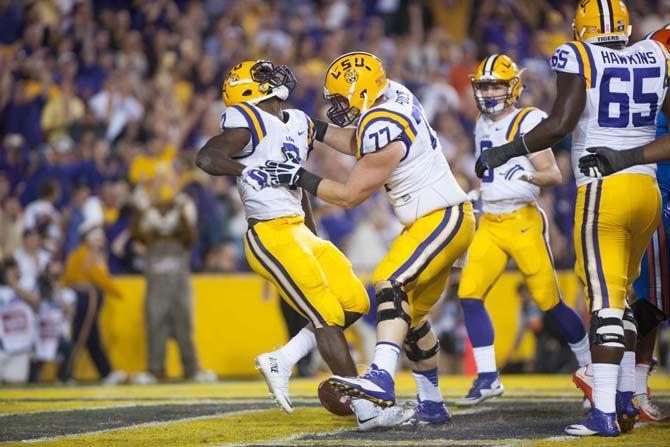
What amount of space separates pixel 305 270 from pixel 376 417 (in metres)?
0.89

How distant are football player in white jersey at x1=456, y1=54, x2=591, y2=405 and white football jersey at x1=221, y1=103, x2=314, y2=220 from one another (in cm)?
163

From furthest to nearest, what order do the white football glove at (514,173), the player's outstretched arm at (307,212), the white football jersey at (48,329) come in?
the white football jersey at (48,329) → the white football glove at (514,173) → the player's outstretched arm at (307,212)

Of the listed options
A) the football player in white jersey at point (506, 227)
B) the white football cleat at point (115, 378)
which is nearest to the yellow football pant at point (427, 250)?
the football player in white jersey at point (506, 227)

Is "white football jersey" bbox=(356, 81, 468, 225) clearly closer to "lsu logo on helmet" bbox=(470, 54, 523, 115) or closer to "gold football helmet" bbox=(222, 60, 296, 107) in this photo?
"gold football helmet" bbox=(222, 60, 296, 107)

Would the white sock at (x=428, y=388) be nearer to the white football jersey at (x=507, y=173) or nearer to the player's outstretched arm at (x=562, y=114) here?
the player's outstretched arm at (x=562, y=114)

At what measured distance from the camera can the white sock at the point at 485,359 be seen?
6918 millimetres

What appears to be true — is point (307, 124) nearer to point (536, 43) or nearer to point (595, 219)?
point (595, 219)

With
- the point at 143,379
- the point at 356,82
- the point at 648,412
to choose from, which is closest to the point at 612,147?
the point at 356,82

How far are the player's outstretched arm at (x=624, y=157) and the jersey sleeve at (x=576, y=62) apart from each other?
0.35 m

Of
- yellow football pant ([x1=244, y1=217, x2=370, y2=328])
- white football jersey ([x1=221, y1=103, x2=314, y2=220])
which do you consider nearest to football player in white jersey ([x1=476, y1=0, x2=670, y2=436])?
yellow football pant ([x1=244, y1=217, x2=370, y2=328])

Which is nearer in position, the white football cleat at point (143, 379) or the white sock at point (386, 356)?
the white sock at point (386, 356)

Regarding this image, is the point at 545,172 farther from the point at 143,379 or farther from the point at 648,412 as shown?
the point at 143,379

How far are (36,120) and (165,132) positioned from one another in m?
1.74

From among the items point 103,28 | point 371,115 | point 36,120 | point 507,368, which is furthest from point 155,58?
point 371,115
